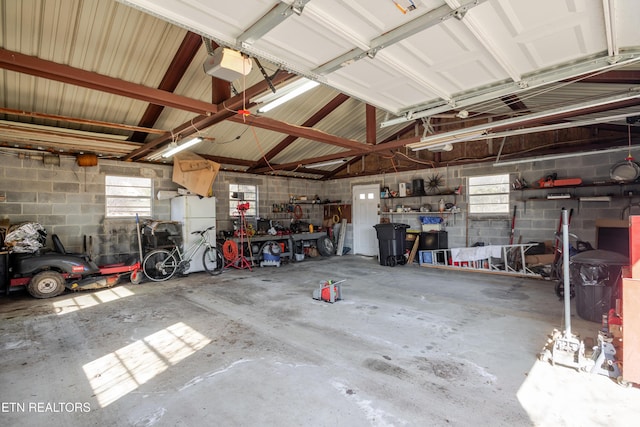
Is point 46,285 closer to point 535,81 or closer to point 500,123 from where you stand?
point 535,81

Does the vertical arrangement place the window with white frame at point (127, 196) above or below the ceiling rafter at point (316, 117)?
below

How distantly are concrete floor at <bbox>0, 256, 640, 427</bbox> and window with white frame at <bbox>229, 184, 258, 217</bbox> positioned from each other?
3.83 m

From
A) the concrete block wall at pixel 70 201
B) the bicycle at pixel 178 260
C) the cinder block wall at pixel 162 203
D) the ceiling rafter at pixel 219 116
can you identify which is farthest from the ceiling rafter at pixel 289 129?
the concrete block wall at pixel 70 201

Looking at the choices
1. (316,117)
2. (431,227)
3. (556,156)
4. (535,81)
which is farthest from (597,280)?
(316,117)

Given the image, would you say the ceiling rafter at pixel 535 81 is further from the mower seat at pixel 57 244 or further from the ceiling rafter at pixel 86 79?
the mower seat at pixel 57 244

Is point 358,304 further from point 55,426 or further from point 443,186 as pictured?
point 443,186

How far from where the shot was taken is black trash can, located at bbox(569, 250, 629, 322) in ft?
11.3

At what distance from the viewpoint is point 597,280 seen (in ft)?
11.6

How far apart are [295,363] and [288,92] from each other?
2.80 meters

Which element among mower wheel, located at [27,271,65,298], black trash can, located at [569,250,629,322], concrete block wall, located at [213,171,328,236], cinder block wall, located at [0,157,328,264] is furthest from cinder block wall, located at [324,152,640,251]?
mower wheel, located at [27,271,65,298]

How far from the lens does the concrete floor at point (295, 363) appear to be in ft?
6.81

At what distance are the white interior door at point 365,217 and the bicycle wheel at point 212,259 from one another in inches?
179

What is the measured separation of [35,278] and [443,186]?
8733 mm

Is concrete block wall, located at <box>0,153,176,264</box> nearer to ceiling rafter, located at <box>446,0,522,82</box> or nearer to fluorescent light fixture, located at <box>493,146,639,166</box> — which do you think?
ceiling rafter, located at <box>446,0,522,82</box>
